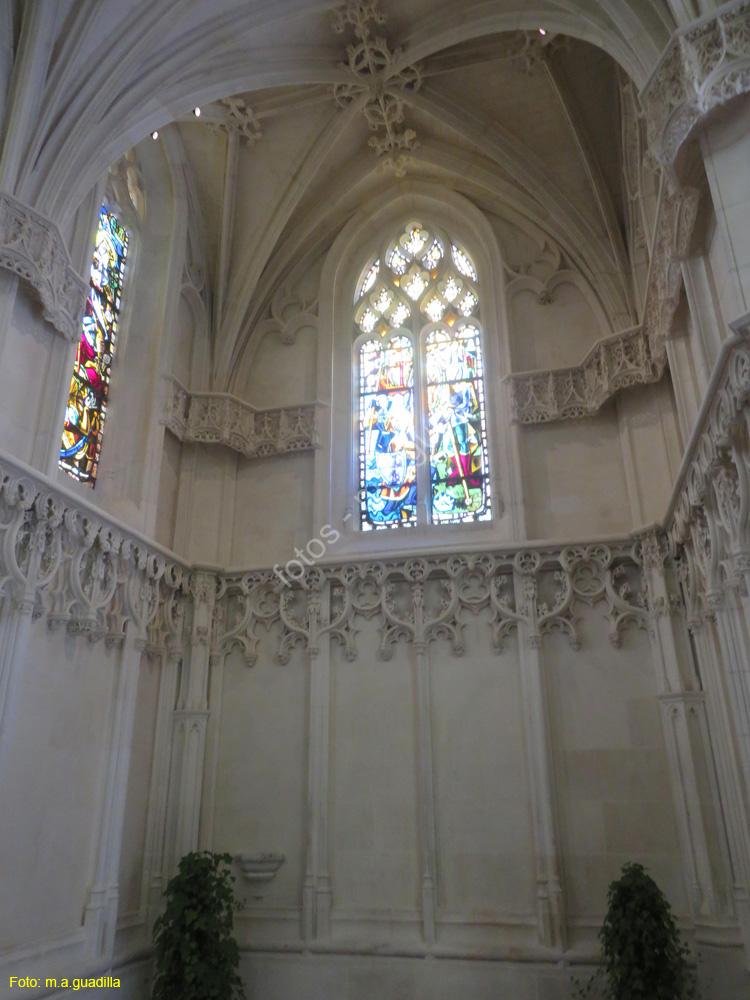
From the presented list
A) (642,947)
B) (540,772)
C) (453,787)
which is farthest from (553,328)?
(642,947)

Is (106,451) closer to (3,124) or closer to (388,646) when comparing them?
(3,124)

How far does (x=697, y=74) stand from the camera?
5180 millimetres

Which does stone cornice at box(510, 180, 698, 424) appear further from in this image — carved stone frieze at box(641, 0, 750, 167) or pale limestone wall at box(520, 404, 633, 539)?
carved stone frieze at box(641, 0, 750, 167)

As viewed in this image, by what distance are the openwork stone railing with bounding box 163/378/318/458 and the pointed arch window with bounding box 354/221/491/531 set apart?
0.81 m

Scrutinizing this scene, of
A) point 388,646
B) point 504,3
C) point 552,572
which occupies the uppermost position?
point 504,3

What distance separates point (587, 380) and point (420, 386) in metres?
2.14

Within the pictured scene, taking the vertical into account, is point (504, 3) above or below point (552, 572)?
above

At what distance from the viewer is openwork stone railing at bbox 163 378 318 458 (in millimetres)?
9703

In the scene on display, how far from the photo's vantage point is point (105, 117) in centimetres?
750

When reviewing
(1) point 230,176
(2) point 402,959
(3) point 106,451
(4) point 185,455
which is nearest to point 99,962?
(2) point 402,959

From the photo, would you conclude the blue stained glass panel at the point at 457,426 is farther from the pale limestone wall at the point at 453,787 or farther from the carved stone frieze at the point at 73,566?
the carved stone frieze at the point at 73,566

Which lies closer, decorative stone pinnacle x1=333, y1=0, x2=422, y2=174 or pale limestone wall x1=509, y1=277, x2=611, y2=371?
decorative stone pinnacle x1=333, y1=0, x2=422, y2=174

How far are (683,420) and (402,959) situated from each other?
19.4 feet

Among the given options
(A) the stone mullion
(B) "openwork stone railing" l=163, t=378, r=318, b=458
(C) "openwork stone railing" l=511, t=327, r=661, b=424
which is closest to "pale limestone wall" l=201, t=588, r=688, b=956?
(A) the stone mullion
